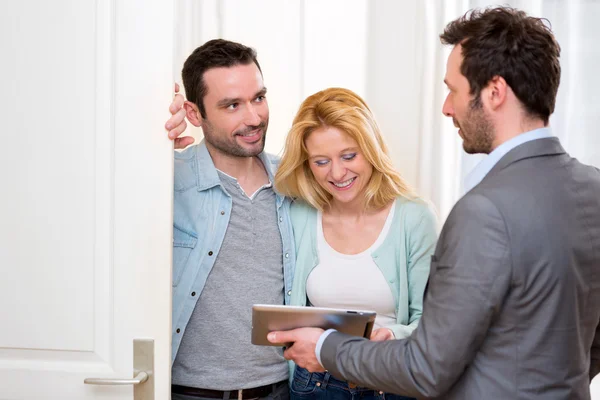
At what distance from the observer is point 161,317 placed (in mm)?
1730

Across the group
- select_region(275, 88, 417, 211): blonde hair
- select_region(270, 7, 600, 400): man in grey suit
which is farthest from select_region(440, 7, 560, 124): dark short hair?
select_region(275, 88, 417, 211): blonde hair

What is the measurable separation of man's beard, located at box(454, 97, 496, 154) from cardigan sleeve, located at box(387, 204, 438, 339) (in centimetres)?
66

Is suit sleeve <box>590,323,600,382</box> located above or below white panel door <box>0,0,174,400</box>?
below

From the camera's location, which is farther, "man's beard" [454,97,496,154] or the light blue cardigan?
the light blue cardigan

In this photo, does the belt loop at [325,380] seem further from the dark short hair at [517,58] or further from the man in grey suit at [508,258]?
the dark short hair at [517,58]

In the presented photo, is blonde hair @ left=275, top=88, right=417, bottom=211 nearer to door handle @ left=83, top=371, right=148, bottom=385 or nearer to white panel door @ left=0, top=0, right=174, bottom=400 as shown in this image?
white panel door @ left=0, top=0, right=174, bottom=400

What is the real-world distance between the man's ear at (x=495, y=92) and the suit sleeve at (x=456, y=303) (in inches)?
Result: 8.9

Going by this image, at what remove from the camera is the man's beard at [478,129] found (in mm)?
1456

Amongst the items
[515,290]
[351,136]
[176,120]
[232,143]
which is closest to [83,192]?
[176,120]

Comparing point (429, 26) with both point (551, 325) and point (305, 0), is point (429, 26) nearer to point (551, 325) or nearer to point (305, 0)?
point (305, 0)

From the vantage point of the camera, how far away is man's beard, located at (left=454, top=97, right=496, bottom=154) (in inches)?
57.3

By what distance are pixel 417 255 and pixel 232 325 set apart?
59 centimetres

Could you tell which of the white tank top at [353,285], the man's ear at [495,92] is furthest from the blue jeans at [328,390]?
Result: the man's ear at [495,92]

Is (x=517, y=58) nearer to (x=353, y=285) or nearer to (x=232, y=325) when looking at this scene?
(x=353, y=285)
